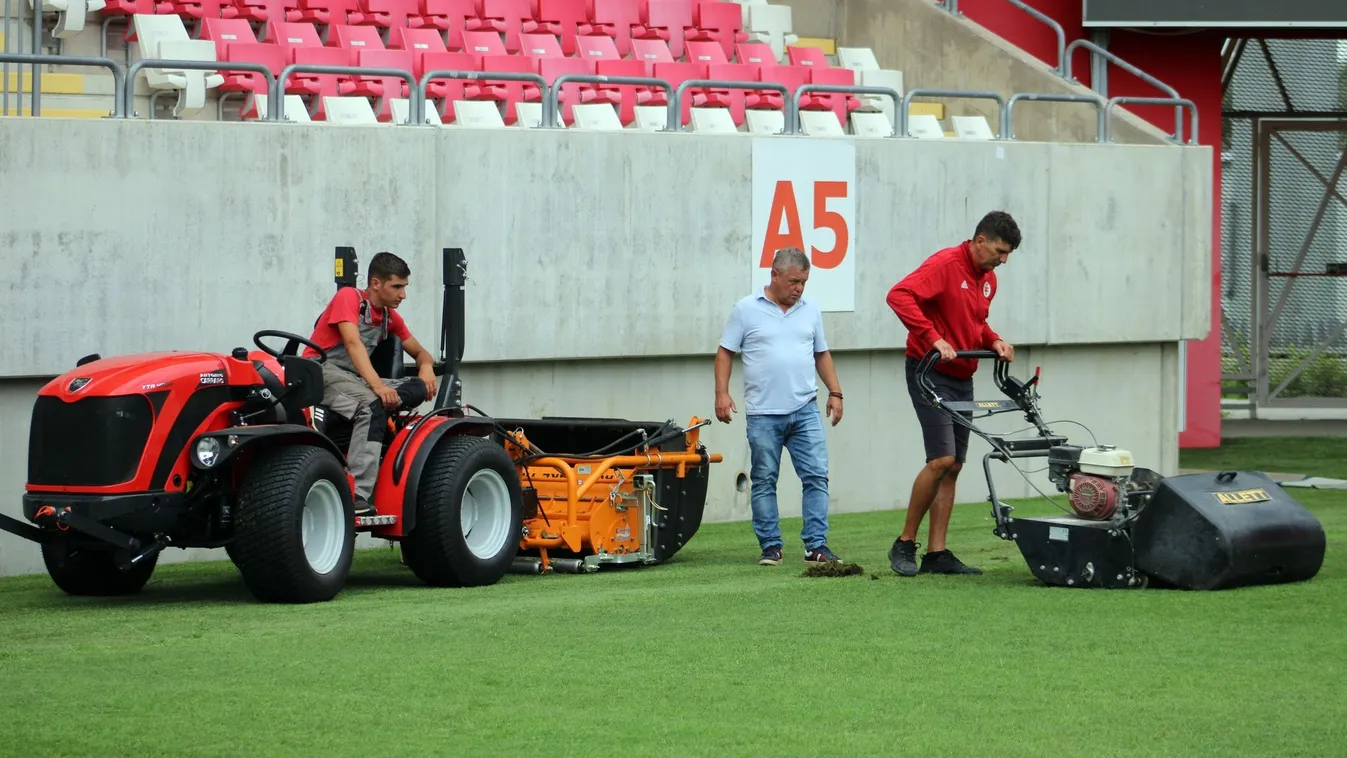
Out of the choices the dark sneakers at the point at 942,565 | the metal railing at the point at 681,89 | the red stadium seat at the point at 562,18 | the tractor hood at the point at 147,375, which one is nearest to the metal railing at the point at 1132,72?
the metal railing at the point at 681,89

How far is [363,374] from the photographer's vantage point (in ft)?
29.8

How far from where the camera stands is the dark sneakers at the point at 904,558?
30.5 feet

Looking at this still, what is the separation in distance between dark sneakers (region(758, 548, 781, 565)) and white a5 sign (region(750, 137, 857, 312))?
3.31m

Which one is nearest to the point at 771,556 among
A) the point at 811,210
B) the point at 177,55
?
the point at 811,210

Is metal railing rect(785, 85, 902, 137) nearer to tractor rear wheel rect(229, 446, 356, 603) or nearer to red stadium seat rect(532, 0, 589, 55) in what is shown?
red stadium seat rect(532, 0, 589, 55)

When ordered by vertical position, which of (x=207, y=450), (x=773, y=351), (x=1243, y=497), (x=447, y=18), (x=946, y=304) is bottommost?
(x=1243, y=497)

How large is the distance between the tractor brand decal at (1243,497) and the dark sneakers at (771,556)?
2.50 meters

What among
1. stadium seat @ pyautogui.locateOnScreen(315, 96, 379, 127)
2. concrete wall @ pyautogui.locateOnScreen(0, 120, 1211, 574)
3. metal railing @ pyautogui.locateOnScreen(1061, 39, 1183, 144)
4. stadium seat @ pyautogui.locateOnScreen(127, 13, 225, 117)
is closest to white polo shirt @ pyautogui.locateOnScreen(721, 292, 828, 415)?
concrete wall @ pyautogui.locateOnScreen(0, 120, 1211, 574)

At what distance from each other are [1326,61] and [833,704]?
16.7 metres

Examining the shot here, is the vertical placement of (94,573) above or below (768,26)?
below

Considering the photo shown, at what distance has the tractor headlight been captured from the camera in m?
8.32

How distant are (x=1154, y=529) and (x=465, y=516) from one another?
3373 mm

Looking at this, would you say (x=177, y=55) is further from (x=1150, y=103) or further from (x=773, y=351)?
(x=1150, y=103)

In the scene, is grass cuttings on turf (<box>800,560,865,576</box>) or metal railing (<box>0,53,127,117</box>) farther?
metal railing (<box>0,53,127,117</box>)
